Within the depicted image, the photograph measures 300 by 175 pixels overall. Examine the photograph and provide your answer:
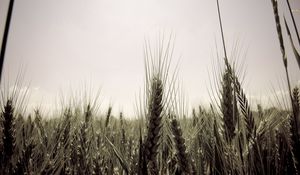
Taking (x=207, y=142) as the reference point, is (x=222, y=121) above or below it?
above

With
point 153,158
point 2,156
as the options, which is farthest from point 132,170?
point 2,156

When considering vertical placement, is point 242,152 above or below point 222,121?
below

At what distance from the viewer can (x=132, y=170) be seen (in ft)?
4.63

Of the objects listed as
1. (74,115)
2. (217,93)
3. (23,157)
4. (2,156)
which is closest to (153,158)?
(217,93)

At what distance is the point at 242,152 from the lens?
5.15 feet

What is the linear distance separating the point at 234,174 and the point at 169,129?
1.76 ft

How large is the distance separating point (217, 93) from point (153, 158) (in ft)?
3.52

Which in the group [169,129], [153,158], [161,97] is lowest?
[153,158]

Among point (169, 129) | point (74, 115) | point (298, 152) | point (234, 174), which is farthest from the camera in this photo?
point (74, 115)

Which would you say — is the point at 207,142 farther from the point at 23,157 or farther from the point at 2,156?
the point at 2,156

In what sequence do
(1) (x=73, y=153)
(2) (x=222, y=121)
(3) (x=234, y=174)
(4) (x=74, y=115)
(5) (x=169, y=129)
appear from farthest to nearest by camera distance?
(4) (x=74, y=115) → (1) (x=73, y=153) → (2) (x=222, y=121) → (5) (x=169, y=129) → (3) (x=234, y=174)

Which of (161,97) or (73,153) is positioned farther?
(73,153)

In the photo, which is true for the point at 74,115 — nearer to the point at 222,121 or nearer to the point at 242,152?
the point at 222,121

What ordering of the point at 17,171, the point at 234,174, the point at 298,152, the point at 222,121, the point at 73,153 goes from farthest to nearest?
the point at 73,153, the point at 222,121, the point at 17,171, the point at 298,152, the point at 234,174
